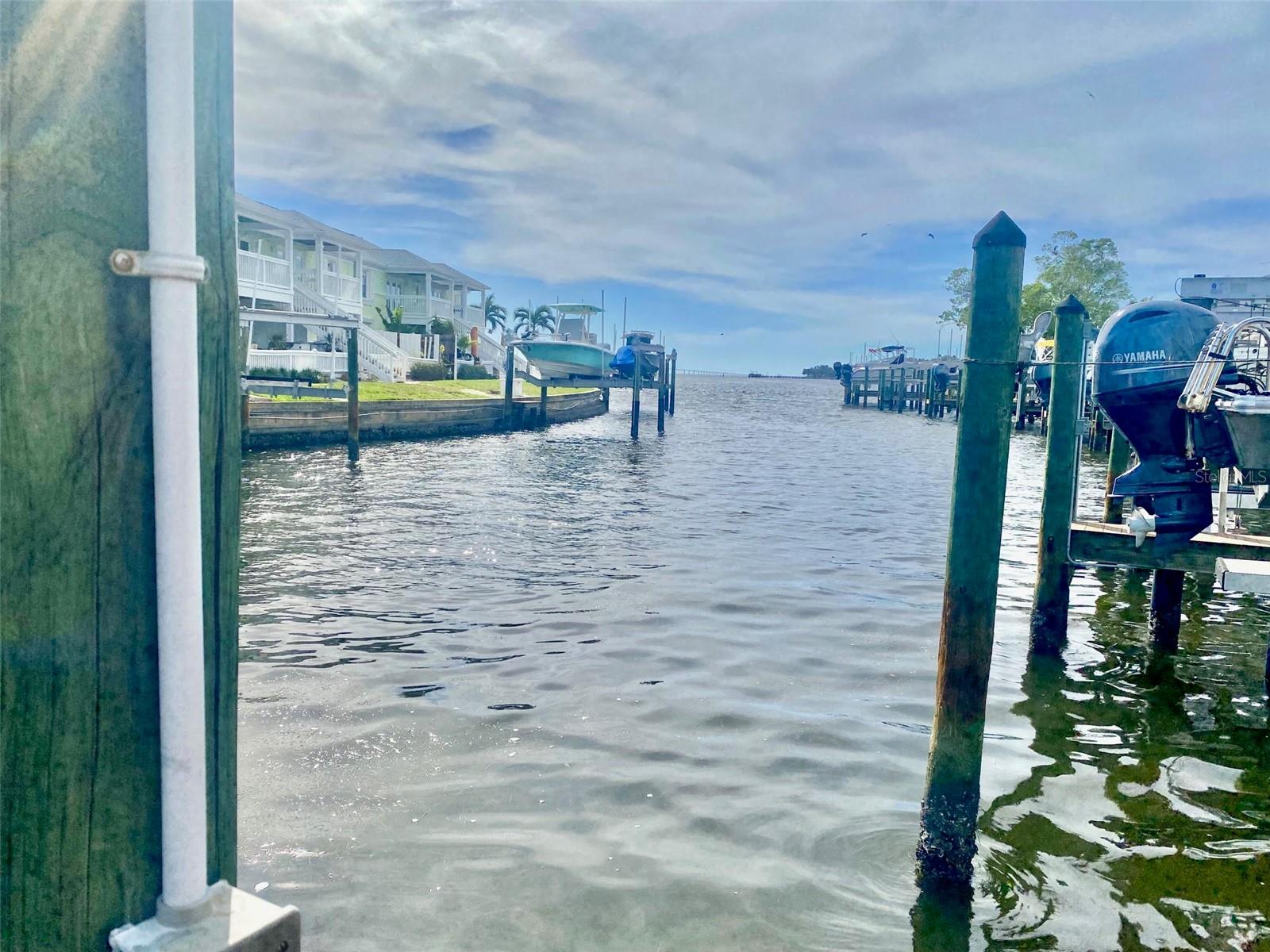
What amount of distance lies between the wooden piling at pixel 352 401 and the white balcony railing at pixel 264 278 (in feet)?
41.0

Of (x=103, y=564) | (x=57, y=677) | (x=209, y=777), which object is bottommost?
(x=209, y=777)

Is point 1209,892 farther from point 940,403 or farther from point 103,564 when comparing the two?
point 940,403

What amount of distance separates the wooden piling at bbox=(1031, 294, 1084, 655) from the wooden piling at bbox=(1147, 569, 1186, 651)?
72cm

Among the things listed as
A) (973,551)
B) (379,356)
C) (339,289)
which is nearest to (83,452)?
(973,551)

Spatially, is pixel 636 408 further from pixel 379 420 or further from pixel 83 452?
pixel 83 452

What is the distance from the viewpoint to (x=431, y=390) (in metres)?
31.9

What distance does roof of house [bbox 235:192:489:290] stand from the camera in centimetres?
3528

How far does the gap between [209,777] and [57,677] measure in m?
0.34

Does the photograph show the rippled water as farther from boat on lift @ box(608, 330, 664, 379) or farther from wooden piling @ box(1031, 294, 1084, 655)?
boat on lift @ box(608, 330, 664, 379)

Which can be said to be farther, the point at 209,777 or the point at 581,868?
the point at 581,868

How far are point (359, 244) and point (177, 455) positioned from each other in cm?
4456

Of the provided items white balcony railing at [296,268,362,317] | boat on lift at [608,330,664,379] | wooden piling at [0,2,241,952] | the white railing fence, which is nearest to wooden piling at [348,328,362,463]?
the white railing fence

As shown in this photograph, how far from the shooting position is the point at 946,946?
11.8ft

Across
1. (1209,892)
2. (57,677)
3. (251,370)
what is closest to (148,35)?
(57,677)
